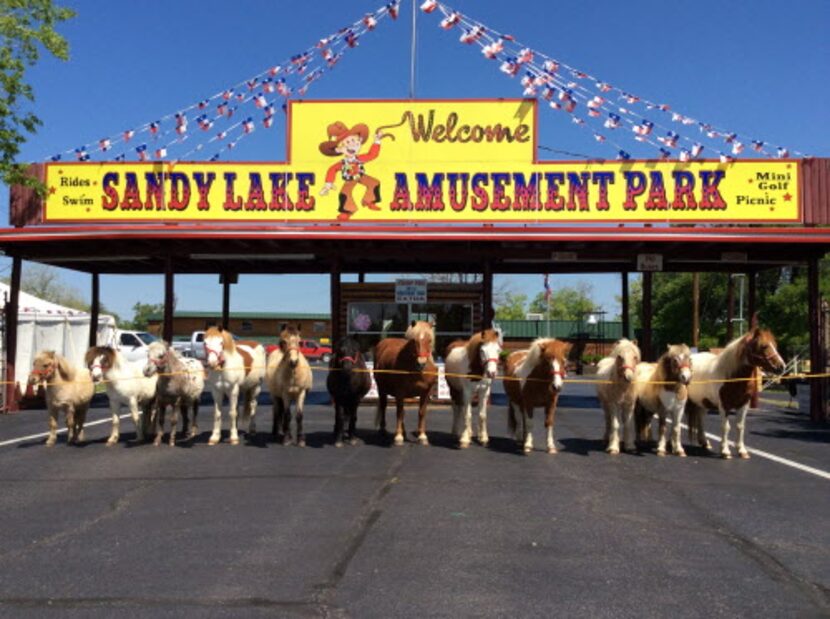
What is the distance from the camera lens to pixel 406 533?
651cm

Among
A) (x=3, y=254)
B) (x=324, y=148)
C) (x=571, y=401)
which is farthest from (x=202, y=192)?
(x=571, y=401)

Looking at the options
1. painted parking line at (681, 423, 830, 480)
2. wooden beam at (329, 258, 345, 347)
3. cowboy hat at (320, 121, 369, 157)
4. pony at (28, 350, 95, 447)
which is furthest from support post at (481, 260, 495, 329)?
pony at (28, 350, 95, 447)

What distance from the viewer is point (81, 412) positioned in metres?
11.7

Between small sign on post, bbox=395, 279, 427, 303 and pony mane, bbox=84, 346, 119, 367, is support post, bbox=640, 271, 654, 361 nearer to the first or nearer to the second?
small sign on post, bbox=395, 279, 427, 303

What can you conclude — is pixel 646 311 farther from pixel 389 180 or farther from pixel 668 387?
pixel 389 180

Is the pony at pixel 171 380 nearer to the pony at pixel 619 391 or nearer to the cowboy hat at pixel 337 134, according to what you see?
the pony at pixel 619 391

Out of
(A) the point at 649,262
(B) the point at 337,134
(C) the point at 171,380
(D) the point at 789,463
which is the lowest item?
Result: (D) the point at 789,463

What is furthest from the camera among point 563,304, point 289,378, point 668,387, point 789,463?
point 563,304

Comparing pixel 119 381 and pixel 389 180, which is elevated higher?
pixel 389 180

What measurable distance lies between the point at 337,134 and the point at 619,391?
10499 millimetres

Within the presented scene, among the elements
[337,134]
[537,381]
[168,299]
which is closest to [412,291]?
[337,134]

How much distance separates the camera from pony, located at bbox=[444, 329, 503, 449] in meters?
10.8

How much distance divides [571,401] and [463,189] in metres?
8.21

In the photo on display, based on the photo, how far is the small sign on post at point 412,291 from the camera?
17797 millimetres
